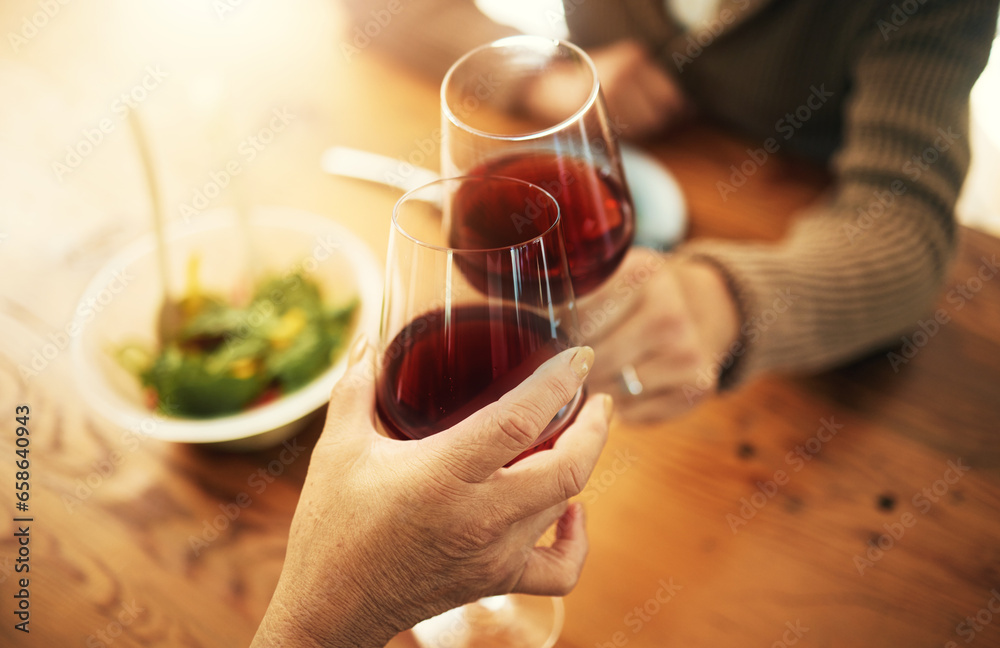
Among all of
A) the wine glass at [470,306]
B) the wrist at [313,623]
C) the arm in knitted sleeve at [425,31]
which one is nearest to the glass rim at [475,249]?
the wine glass at [470,306]

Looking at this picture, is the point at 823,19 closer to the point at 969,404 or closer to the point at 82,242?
the point at 969,404

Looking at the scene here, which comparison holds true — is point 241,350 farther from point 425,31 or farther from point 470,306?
point 425,31

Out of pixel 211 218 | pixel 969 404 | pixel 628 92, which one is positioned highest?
pixel 211 218

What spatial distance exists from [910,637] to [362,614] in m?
0.57

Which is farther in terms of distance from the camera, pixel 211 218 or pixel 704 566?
pixel 211 218

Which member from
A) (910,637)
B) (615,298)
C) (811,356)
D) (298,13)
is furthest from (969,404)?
(298,13)

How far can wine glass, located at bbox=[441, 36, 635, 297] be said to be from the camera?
617 millimetres

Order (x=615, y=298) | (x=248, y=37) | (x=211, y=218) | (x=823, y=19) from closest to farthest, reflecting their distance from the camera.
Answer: (x=615, y=298), (x=211, y=218), (x=823, y=19), (x=248, y=37)

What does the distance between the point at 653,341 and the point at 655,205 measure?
33 cm

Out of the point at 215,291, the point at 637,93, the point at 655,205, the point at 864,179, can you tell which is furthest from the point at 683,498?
the point at 637,93

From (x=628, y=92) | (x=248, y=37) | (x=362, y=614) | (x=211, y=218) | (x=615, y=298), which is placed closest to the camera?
(x=362, y=614)

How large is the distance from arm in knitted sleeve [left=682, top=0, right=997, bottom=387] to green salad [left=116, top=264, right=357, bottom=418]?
1.79 feet

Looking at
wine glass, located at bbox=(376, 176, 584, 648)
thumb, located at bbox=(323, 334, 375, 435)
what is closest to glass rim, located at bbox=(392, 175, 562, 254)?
wine glass, located at bbox=(376, 176, 584, 648)

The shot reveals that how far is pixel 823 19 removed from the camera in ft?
3.99
